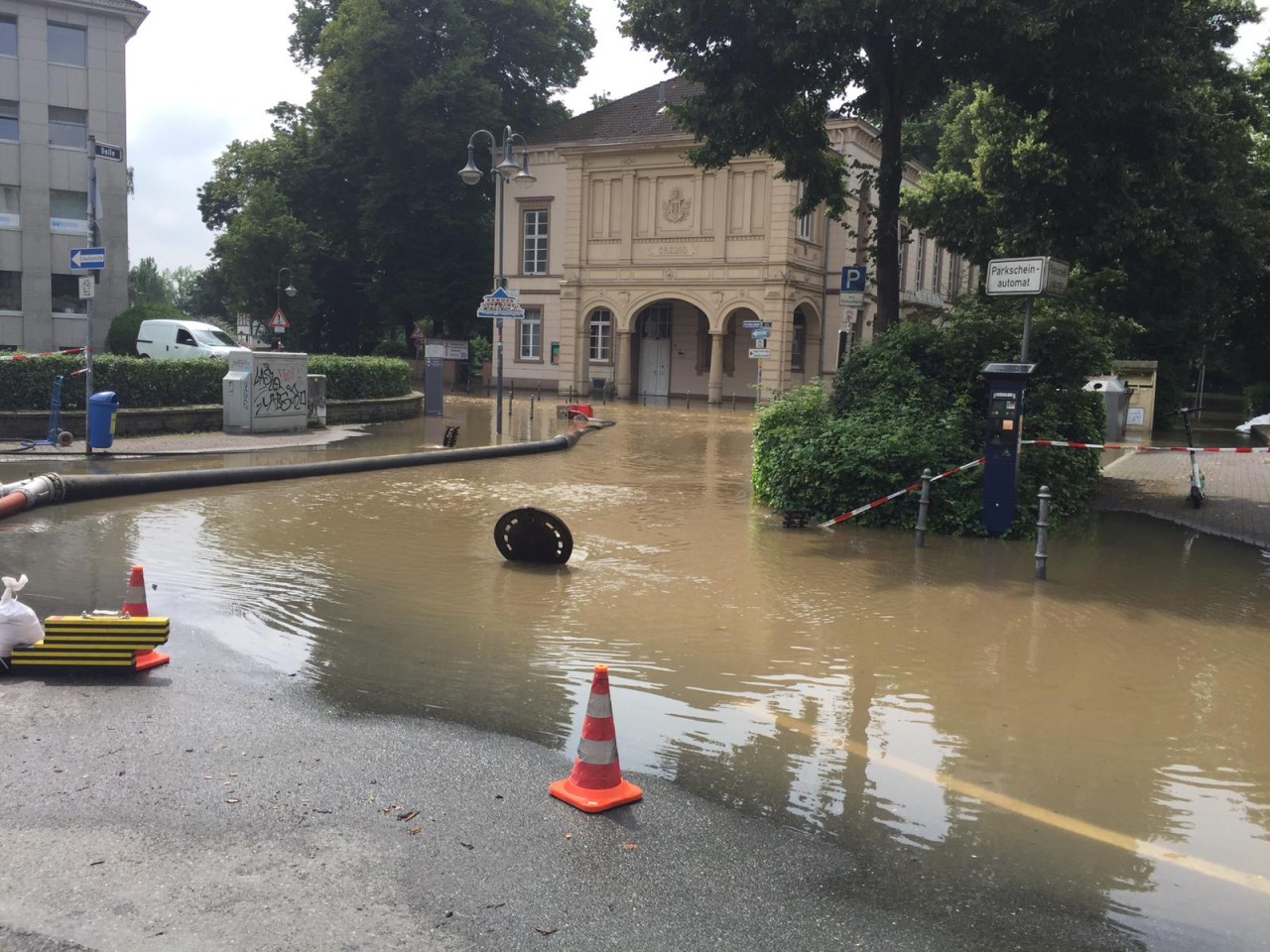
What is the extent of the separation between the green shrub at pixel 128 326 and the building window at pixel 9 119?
7.75 m

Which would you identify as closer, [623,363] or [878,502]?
[878,502]

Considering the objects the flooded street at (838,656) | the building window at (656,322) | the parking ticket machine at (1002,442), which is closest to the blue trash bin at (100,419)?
the flooded street at (838,656)

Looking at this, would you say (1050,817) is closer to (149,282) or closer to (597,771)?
(597,771)

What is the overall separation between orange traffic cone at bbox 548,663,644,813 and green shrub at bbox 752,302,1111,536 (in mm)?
7820

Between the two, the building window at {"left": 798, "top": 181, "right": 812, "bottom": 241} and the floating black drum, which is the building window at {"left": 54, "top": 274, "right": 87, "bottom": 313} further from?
the floating black drum

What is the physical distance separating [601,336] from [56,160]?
21.5m

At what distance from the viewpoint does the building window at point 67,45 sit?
39.0 metres

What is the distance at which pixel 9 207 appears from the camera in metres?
39.0

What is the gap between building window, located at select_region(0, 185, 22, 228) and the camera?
128 feet

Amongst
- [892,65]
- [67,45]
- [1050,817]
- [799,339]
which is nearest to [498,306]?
[892,65]

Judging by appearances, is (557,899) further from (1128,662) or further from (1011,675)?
(1128,662)

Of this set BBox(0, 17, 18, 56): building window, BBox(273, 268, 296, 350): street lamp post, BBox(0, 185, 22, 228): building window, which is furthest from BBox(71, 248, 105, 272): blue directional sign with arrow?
BBox(273, 268, 296, 350): street lamp post

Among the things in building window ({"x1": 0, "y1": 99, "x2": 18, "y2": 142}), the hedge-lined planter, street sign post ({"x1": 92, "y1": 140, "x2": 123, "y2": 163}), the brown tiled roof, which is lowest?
the hedge-lined planter

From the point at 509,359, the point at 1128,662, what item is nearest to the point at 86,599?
the point at 1128,662
